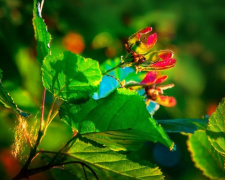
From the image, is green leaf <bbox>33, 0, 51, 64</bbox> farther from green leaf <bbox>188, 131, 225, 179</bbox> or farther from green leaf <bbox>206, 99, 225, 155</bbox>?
green leaf <bbox>188, 131, 225, 179</bbox>

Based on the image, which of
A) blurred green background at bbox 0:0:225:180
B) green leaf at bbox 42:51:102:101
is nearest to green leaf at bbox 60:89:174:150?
green leaf at bbox 42:51:102:101

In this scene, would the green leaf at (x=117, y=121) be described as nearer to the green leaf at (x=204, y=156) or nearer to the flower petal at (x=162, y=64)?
the flower petal at (x=162, y=64)

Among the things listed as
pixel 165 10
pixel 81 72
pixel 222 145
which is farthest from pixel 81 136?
pixel 165 10

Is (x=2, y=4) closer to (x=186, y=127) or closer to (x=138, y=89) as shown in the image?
(x=138, y=89)

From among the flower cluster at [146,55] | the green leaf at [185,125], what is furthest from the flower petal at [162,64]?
the green leaf at [185,125]

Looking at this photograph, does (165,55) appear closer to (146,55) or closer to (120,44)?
(146,55)

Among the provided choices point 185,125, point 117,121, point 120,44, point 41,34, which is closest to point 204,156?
point 185,125
